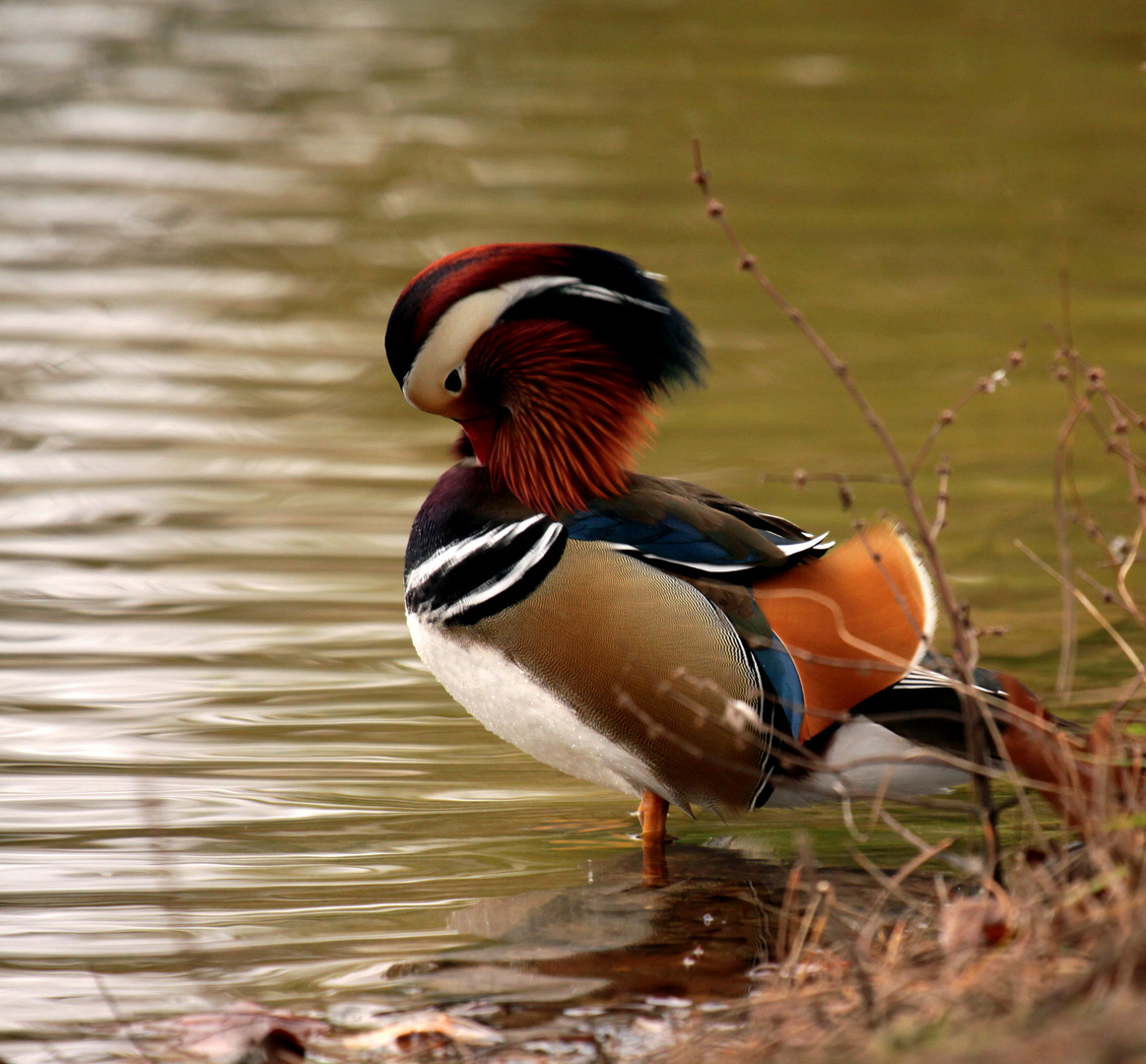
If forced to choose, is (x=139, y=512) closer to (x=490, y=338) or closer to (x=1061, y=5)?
(x=490, y=338)

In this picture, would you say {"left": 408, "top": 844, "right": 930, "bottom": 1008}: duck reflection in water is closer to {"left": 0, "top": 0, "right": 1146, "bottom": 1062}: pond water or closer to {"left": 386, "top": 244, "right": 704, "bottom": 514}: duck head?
{"left": 0, "top": 0, "right": 1146, "bottom": 1062}: pond water

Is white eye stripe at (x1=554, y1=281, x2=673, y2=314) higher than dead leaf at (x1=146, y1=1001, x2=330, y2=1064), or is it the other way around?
white eye stripe at (x1=554, y1=281, x2=673, y2=314)

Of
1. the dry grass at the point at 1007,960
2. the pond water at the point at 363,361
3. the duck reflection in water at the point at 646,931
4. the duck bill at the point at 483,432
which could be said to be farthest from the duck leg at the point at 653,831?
the duck bill at the point at 483,432

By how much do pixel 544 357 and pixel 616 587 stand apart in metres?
0.57

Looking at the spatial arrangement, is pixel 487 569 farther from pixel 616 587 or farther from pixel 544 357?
pixel 544 357

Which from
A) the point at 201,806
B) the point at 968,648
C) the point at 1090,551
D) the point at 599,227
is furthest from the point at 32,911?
the point at 599,227

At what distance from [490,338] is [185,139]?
31.3 feet

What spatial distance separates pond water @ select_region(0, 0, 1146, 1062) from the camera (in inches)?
162

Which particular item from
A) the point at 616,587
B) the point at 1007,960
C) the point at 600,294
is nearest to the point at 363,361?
the point at 600,294

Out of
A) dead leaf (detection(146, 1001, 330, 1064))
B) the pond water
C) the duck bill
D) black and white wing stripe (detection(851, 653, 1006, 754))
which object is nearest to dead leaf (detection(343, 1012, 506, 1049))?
dead leaf (detection(146, 1001, 330, 1064))

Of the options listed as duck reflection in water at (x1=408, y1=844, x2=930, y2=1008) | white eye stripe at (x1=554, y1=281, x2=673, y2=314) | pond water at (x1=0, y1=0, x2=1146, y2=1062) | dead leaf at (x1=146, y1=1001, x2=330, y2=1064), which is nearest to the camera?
dead leaf at (x1=146, y1=1001, x2=330, y2=1064)

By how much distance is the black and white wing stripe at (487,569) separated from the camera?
3760mm

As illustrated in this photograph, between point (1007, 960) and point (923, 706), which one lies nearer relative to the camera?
point (1007, 960)

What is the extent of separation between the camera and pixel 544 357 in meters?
3.95
